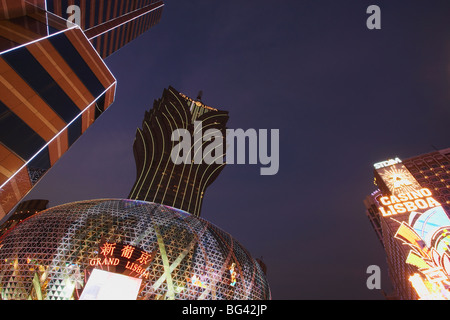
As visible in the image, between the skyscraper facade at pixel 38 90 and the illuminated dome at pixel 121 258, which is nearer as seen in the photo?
the skyscraper facade at pixel 38 90

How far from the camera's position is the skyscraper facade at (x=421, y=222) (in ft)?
112

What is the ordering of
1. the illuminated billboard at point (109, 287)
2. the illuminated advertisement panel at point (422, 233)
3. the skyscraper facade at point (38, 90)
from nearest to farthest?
the skyscraper facade at point (38, 90), the illuminated billboard at point (109, 287), the illuminated advertisement panel at point (422, 233)

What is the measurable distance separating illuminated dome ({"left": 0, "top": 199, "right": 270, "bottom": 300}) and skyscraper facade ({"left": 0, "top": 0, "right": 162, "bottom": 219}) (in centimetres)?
1142

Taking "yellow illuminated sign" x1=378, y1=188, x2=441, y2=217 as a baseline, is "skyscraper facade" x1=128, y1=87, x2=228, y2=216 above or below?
above

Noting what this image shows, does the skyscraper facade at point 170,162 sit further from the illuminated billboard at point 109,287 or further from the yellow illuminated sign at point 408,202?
the illuminated billboard at point 109,287

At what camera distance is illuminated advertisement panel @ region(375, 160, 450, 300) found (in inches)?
1296

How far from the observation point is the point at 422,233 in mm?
40250

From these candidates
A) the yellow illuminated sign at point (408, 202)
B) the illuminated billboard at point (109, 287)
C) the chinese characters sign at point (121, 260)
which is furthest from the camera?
the yellow illuminated sign at point (408, 202)

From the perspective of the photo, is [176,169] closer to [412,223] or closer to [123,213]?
[123,213]

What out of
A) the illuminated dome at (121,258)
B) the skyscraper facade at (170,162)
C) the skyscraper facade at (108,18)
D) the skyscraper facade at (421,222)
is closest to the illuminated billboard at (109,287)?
the illuminated dome at (121,258)

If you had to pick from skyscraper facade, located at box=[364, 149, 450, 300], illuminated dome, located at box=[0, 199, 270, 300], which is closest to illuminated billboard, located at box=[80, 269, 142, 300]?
illuminated dome, located at box=[0, 199, 270, 300]

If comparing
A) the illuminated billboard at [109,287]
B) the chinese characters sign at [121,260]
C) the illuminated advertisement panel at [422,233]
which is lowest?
the illuminated billboard at [109,287]

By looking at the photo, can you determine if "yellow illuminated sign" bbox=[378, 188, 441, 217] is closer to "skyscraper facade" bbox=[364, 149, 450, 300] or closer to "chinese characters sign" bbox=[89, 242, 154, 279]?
"skyscraper facade" bbox=[364, 149, 450, 300]
